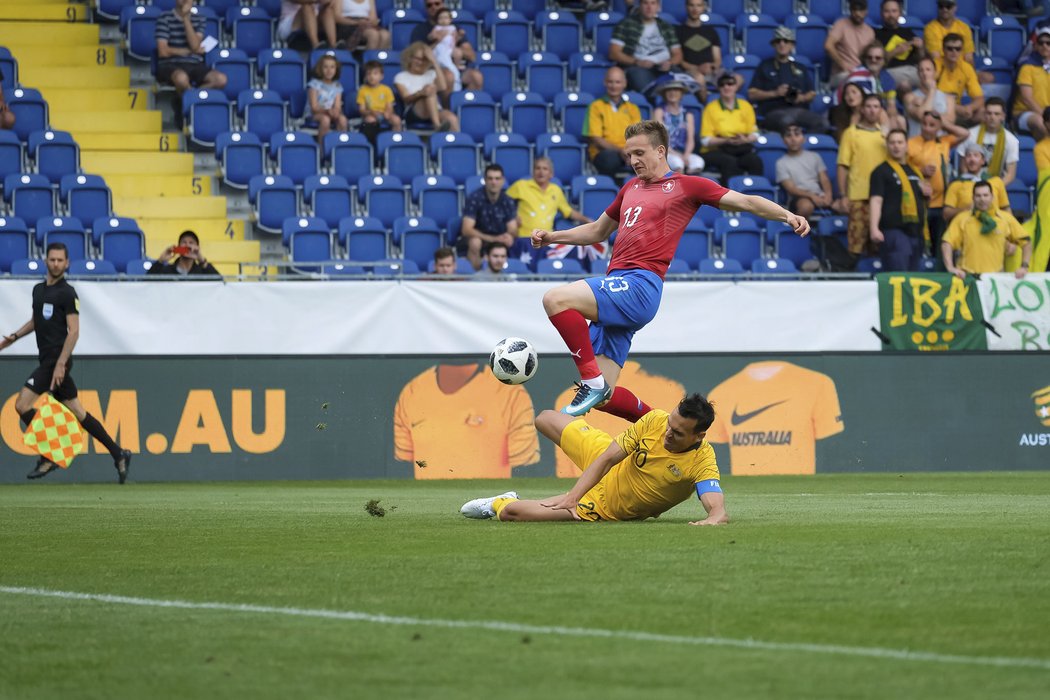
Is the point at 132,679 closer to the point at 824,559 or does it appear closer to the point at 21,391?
the point at 824,559

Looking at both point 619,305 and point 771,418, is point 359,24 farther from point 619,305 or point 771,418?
point 619,305

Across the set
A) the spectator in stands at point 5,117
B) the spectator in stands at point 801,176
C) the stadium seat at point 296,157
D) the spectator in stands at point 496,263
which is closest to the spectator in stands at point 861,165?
the spectator in stands at point 801,176

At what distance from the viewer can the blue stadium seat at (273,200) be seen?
1955 cm

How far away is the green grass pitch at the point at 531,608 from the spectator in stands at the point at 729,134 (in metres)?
11.1

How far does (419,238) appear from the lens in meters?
19.0

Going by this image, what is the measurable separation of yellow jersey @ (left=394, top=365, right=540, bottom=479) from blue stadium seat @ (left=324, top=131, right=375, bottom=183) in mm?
4196

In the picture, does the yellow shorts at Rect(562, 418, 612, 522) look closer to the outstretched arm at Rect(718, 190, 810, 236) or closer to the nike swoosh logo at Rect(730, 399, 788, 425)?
the outstretched arm at Rect(718, 190, 810, 236)

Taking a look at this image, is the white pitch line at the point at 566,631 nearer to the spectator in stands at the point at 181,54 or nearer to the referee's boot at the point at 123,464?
the referee's boot at the point at 123,464

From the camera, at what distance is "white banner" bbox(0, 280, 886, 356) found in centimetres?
1688

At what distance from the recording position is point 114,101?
21.5 m

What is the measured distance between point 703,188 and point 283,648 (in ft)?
19.5

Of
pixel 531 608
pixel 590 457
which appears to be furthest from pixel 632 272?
pixel 531 608

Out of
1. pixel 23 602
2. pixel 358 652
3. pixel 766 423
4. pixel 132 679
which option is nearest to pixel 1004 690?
pixel 358 652

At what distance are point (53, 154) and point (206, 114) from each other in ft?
6.76
